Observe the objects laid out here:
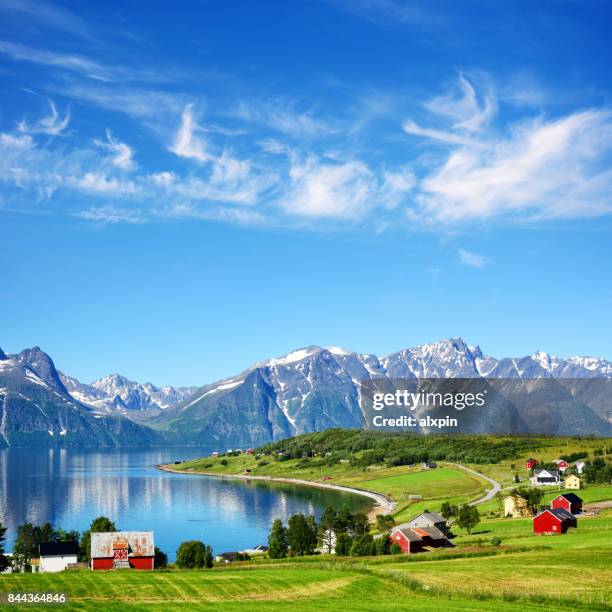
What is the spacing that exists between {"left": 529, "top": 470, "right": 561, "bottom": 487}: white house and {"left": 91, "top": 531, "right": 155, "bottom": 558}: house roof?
342ft

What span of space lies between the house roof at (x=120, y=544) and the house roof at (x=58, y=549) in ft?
57.8

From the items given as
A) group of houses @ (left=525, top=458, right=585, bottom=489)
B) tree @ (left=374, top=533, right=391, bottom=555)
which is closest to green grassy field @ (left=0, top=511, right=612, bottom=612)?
tree @ (left=374, top=533, right=391, bottom=555)

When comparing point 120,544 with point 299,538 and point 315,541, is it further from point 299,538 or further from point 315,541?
point 315,541

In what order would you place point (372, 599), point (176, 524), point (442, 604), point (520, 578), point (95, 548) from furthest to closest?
point (176, 524), point (95, 548), point (520, 578), point (372, 599), point (442, 604)

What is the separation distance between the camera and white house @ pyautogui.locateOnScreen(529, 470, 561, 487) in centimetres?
15712

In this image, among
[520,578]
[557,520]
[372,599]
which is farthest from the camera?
[557,520]

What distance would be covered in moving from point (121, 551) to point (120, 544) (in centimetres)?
69

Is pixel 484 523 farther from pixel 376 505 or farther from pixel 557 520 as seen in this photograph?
pixel 376 505

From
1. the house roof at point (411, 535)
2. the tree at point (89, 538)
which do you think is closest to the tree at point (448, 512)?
the house roof at point (411, 535)

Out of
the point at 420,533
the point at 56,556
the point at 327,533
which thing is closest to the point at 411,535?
the point at 420,533

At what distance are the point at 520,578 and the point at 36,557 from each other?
73077 mm

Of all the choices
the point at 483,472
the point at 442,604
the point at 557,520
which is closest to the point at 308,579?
the point at 442,604

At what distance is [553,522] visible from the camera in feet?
284

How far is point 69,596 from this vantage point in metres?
42.9
